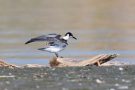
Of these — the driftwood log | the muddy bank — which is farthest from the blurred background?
the muddy bank

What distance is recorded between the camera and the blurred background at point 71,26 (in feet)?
77.6

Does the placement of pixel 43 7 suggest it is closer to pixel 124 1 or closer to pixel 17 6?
pixel 17 6

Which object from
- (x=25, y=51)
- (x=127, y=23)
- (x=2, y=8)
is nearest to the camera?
(x=25, y=51)

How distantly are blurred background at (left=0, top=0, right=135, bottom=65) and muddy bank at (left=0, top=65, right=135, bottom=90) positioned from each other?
16.7 ft

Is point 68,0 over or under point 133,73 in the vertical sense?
over

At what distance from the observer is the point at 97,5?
48250mm

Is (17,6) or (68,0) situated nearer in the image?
(17,6)

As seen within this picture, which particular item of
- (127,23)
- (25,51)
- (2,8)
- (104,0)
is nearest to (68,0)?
(104,0)

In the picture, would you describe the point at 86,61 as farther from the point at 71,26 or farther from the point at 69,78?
the point at 71,26

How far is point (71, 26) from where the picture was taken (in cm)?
3416

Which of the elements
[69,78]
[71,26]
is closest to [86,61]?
[69,78]

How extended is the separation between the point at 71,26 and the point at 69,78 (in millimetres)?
21142

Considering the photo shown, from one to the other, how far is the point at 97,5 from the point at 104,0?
15.3ft

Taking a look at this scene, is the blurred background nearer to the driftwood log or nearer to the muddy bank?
the driftwood log
